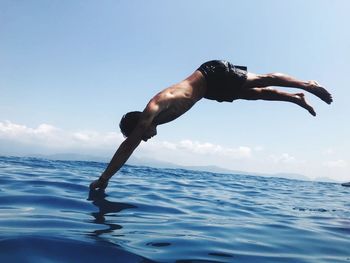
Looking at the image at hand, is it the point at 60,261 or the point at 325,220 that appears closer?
the point at 60,261

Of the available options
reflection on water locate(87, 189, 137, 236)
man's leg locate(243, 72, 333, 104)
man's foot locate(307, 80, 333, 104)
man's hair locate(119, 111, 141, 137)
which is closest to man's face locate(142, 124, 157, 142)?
man's hair locate(119, 111, 141, 137)

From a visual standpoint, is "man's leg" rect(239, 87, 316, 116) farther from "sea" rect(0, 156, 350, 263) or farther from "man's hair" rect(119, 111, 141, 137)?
"sea" rect(0, 156, 350, 263)

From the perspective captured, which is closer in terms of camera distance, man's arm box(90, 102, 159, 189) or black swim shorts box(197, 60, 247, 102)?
man's arm box(90, 102, 159, 189)

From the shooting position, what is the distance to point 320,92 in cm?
595

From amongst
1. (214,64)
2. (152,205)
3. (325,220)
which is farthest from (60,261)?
(325,220)

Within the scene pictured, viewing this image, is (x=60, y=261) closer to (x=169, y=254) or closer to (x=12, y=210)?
(x=169, y=254)

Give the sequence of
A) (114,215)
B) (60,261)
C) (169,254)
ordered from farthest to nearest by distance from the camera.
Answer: (114,215), (169,254), (60,261)

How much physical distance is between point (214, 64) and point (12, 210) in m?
3.98

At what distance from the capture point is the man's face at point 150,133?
516cm

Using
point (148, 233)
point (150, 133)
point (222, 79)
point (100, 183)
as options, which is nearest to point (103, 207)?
point (100, 183)

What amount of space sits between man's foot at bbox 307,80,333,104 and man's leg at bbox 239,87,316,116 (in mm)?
472

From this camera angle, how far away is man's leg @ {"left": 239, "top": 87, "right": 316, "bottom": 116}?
6164 mm

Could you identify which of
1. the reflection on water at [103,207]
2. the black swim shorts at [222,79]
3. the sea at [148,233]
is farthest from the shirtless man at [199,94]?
the sea at [148,233]

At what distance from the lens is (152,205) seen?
5.71 meters
